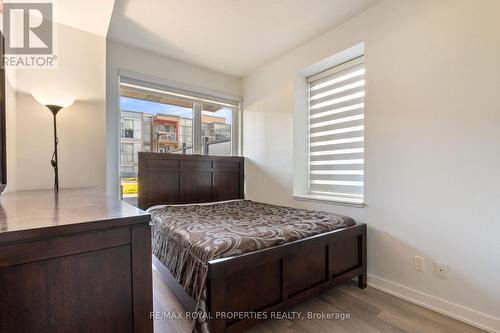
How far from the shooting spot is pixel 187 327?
1.65 metres

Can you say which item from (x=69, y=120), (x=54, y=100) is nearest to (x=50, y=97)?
(x=54, y=100)

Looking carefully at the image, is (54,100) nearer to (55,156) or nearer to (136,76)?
(55,156)

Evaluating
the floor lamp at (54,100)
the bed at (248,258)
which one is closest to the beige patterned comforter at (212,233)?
the bed at (248,258)

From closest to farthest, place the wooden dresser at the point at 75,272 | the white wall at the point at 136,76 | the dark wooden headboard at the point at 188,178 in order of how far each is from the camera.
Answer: the wooden dresser at the point at 75,272 → the white wall at the point at 136,76 → the dark wooden headboard at the point at 188,178

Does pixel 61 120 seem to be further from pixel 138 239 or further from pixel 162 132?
pixel 138 239

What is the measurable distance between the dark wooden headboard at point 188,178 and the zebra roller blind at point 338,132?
51.5 inches

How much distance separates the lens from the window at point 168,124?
3.07 meters

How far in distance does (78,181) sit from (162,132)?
1346mm

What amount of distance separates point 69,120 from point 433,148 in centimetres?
319

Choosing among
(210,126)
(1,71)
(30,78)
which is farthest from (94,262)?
(210,126)

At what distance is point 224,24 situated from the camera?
8.36ft

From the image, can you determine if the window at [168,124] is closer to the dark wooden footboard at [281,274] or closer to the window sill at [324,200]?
the window sill at [324,200]

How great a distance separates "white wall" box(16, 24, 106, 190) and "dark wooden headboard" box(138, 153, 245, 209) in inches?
29.8

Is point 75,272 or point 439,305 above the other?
point 75,272
